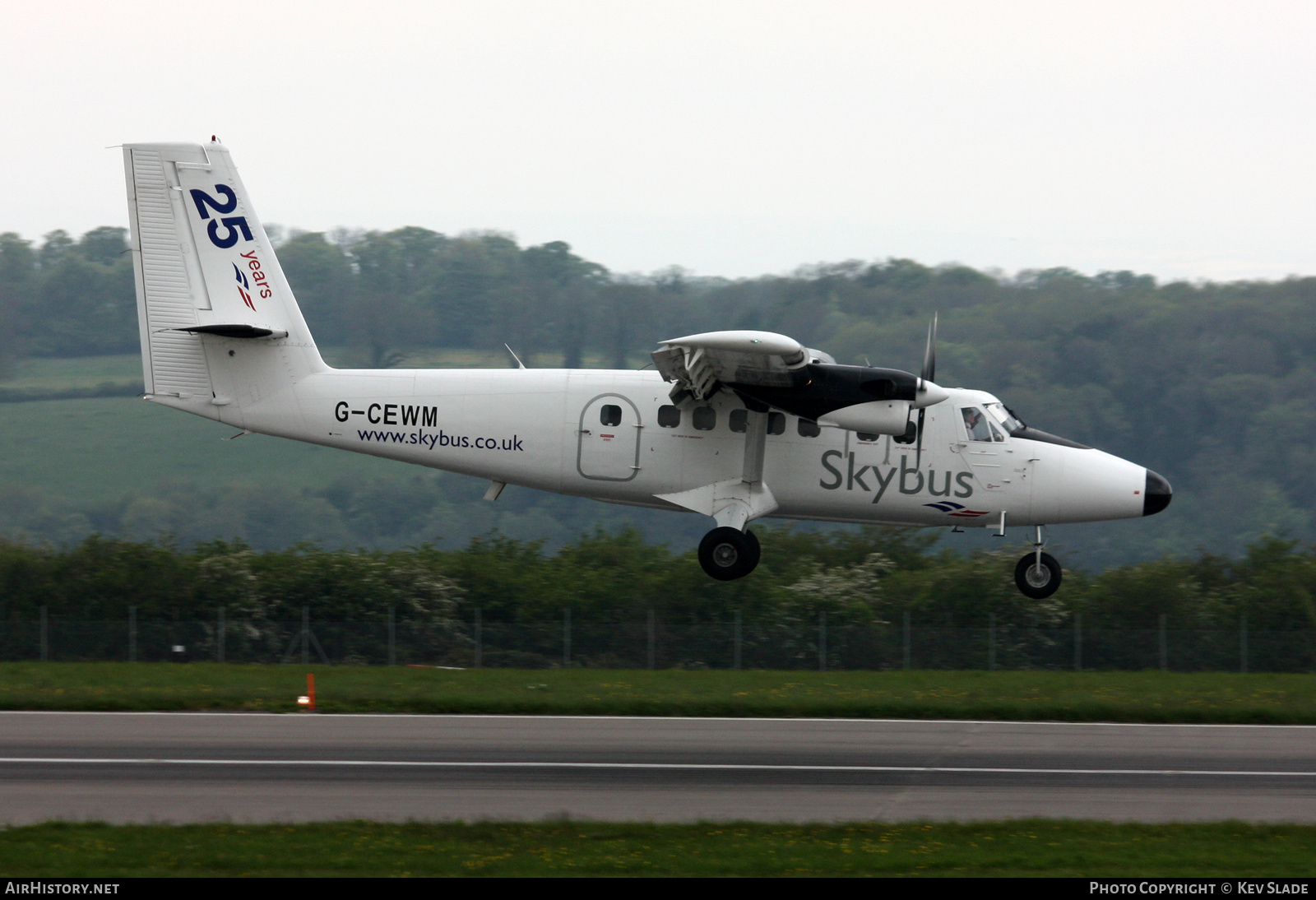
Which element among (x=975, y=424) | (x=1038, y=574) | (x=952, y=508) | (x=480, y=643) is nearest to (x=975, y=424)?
(x=975, y=424)

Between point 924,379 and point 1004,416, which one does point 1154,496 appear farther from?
point 924,379

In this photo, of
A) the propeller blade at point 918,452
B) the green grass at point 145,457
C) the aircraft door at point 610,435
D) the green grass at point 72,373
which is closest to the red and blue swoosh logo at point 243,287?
the aircraft door at point 610,435

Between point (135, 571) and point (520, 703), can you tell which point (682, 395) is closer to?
point (520, 703)

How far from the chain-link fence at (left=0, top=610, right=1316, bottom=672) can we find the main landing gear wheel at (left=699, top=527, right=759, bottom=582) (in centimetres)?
1384

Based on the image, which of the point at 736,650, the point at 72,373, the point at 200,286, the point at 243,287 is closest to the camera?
the point at 200,286

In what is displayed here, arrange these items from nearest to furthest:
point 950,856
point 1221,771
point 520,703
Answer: point 950,856 < point 1221,771 < point 520,703

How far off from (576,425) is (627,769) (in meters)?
5.65

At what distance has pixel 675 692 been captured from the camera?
3098 centimetres

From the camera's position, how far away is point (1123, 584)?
138 ft

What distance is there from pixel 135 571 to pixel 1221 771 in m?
30.3

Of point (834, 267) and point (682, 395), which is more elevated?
point (834, 267)

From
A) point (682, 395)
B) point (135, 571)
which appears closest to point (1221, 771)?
point (682, 395)

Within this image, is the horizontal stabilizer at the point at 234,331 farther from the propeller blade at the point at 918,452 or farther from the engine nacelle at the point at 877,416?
the propeller blade at the point at 918,452

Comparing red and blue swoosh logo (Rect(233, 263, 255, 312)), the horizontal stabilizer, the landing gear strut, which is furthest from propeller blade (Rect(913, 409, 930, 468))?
red and blue swoosh logo (Rect(233, 263, 255, 312))
